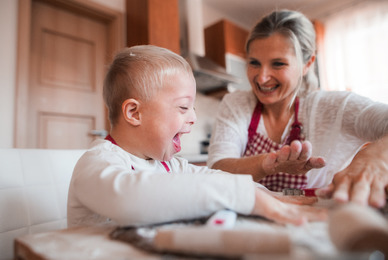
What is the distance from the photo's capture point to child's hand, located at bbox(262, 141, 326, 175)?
2.31 feet

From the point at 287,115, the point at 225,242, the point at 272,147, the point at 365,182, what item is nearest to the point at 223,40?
the point at 287,115

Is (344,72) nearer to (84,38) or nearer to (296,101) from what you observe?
(296,101)

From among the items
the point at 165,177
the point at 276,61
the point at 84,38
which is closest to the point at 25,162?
the point at 165,177

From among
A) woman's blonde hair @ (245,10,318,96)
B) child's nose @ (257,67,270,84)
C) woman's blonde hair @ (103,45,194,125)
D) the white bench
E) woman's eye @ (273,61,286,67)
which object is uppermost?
woman's blonde hair @ (245,10,318,96)

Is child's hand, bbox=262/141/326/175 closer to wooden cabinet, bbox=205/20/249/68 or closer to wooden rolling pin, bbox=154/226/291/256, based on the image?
wooden rolling pin, bbox=154/226/291/256

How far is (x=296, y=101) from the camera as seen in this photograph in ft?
3.86

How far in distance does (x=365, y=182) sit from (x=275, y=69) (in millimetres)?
742

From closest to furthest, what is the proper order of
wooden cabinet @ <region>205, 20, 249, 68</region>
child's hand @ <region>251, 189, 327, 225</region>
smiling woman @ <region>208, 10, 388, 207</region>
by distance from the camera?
child's hand @ <region>251, 189, 327, 225</region>, smiling woman @ <region>208, 10, 388, 207</region>, wooden cabinet @ <region>205, 20, 249, 68</region>

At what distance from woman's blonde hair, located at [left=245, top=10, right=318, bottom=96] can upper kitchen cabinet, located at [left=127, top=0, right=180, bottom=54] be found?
61.1 inches

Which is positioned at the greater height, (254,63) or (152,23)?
(152,23)

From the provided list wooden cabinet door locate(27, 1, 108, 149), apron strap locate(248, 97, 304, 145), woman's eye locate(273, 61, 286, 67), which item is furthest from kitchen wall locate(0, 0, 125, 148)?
woman's eye locate(273, 61, 286, 67)

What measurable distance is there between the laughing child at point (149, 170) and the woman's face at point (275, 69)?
1.58 feet

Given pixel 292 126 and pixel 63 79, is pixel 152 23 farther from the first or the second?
pixel 292 126

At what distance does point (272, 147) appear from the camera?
1.08 m
